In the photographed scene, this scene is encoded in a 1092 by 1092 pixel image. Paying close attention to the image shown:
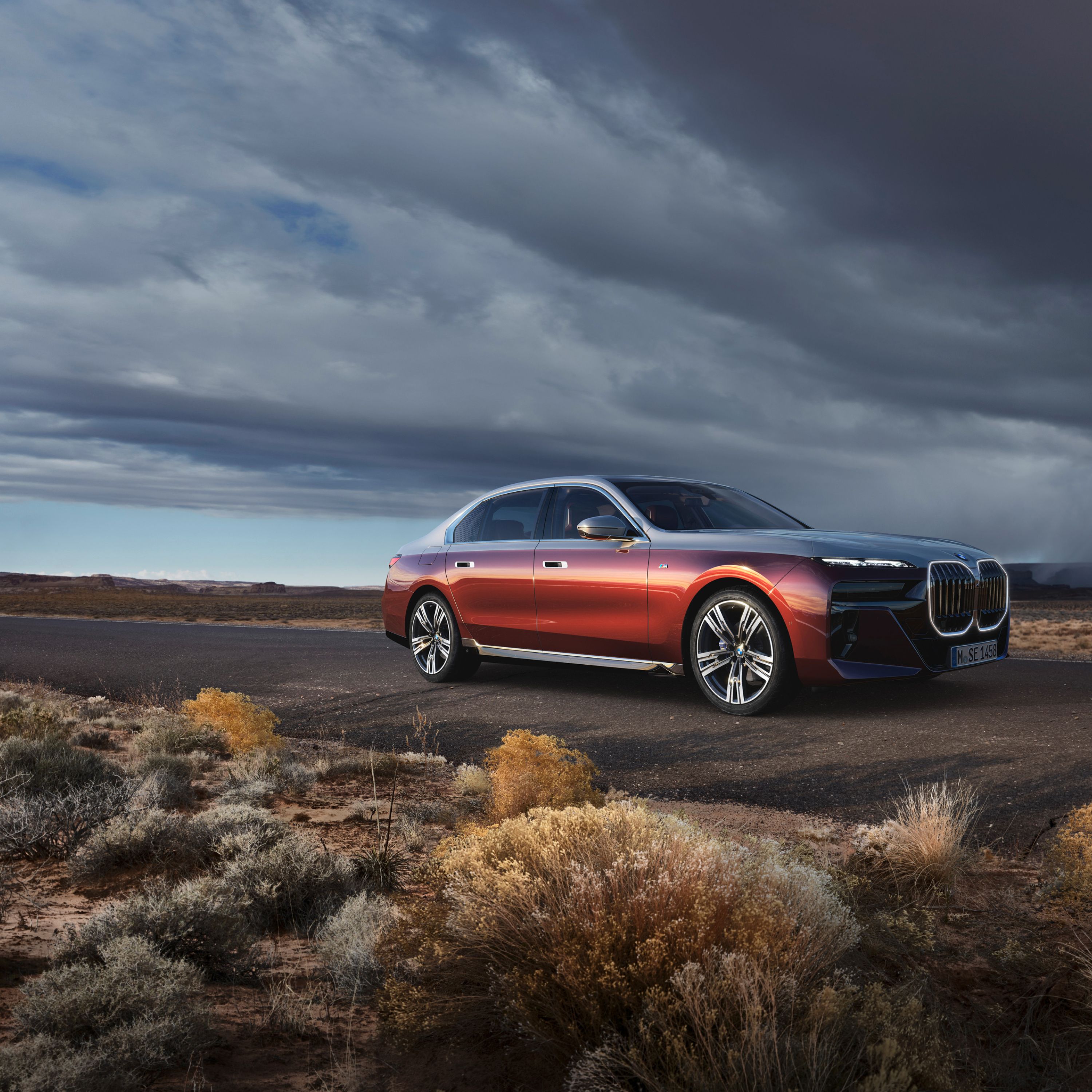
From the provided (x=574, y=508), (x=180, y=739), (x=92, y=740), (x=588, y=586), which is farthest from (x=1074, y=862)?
(x=92, y=740)

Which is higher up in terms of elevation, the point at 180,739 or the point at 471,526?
the point at 471,526

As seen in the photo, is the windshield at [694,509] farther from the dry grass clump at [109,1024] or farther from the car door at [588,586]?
the dry grass clump at [109,1024]

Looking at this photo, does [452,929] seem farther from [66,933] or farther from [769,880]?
[66,933]

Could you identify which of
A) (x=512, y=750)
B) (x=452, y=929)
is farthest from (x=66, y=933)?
(x=512, y=750)

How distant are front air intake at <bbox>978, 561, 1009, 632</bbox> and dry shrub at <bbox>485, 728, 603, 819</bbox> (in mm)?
4249

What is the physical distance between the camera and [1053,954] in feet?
9.21

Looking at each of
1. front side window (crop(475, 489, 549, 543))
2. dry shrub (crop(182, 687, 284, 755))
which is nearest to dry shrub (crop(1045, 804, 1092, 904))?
dry shrub (crop(182, 687, 284, 755))

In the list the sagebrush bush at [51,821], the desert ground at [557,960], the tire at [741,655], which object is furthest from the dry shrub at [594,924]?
the tire at [741,655]

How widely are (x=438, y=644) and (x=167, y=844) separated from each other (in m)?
5.55

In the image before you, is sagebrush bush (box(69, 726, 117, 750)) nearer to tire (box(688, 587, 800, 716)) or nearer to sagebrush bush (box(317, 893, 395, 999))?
sagebrush bush (box(317, 893, 395, 999))

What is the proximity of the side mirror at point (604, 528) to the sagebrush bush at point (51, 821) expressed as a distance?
407 cm

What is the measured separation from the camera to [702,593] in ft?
24.0

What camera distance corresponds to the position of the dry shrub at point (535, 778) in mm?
4406

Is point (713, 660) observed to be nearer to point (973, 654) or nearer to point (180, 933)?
point (973, 654)
